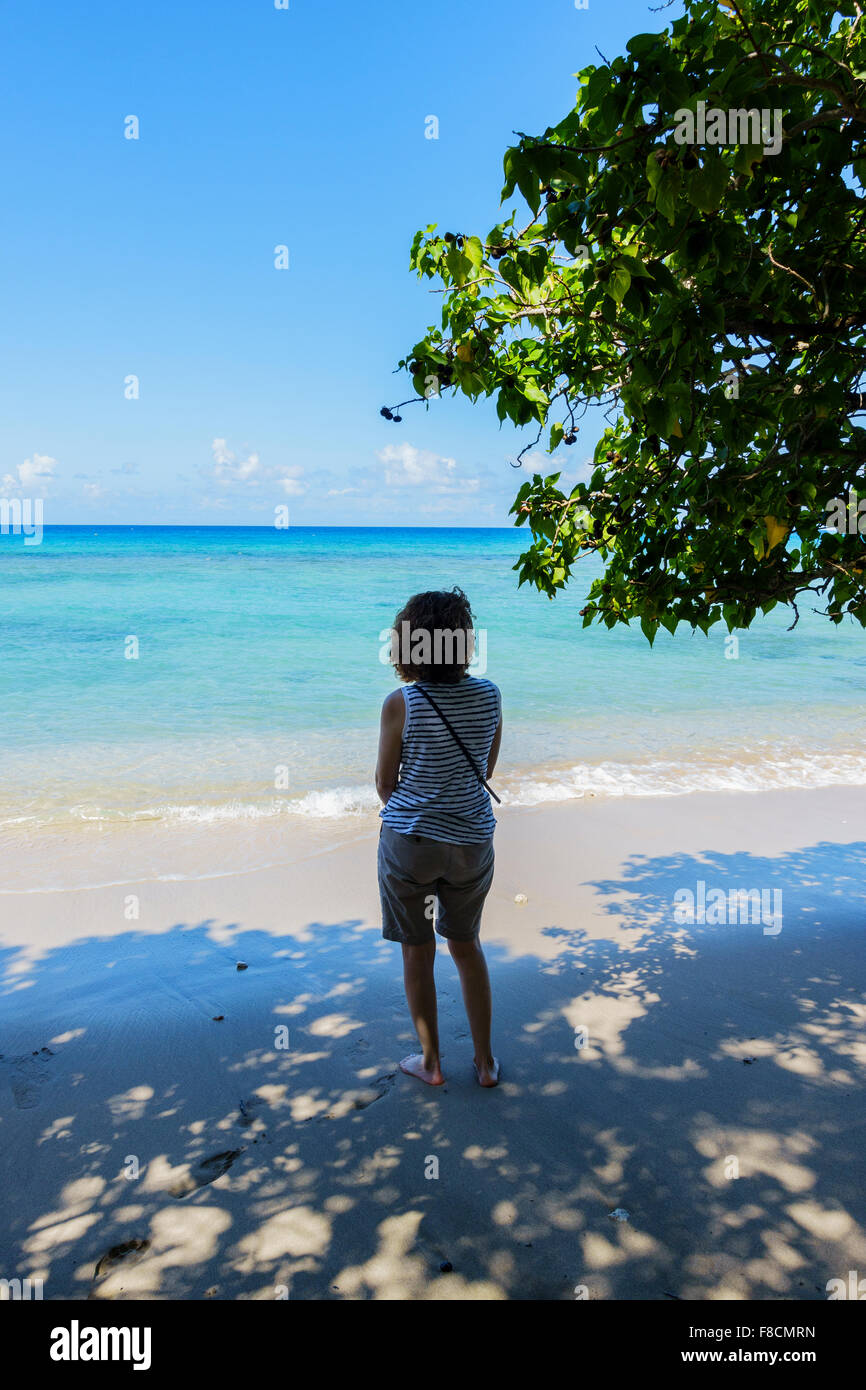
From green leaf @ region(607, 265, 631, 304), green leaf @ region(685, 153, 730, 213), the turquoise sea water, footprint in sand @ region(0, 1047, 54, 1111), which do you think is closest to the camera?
green leaf @ region(685, 153, 730, 213)

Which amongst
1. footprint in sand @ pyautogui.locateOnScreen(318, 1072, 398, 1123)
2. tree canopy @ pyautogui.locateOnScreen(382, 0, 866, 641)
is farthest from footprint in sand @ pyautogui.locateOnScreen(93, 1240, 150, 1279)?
tree canopy @ pyautogui.locateOnScreen(382, 0, 866, 641)

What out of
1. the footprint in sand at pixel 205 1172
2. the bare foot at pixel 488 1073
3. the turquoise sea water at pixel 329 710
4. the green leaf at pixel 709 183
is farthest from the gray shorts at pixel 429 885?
the turquoise sea water at pixel 329 710

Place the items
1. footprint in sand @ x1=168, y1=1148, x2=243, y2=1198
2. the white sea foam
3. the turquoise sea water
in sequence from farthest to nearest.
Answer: the turquoise sea water → the white sea foam → footprint in sand @ x1=168, y1=1148, x2=243, y2=1198

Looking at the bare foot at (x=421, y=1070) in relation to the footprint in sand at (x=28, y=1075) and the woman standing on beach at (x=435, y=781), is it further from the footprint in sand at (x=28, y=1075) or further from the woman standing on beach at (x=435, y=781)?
the footprint in sand at (x=28, y=1075)

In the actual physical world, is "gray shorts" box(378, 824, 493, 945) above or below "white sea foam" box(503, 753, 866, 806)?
above

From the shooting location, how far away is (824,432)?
265 centimetres

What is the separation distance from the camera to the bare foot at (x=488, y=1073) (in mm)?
3297

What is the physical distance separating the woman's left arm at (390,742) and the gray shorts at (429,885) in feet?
0.57

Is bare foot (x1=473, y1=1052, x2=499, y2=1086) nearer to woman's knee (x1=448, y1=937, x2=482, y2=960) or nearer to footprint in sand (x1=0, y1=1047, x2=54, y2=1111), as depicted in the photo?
woman's knee (x1=448, y1=937, x2=482, y2=960)

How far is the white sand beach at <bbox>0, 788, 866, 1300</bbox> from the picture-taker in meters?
2.47

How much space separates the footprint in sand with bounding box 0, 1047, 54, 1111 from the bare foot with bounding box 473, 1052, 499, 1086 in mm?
1764

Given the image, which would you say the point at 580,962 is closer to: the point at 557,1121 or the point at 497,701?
the point at 557,1121

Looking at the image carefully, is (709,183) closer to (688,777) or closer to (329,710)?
(688,777)

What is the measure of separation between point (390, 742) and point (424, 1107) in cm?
143
